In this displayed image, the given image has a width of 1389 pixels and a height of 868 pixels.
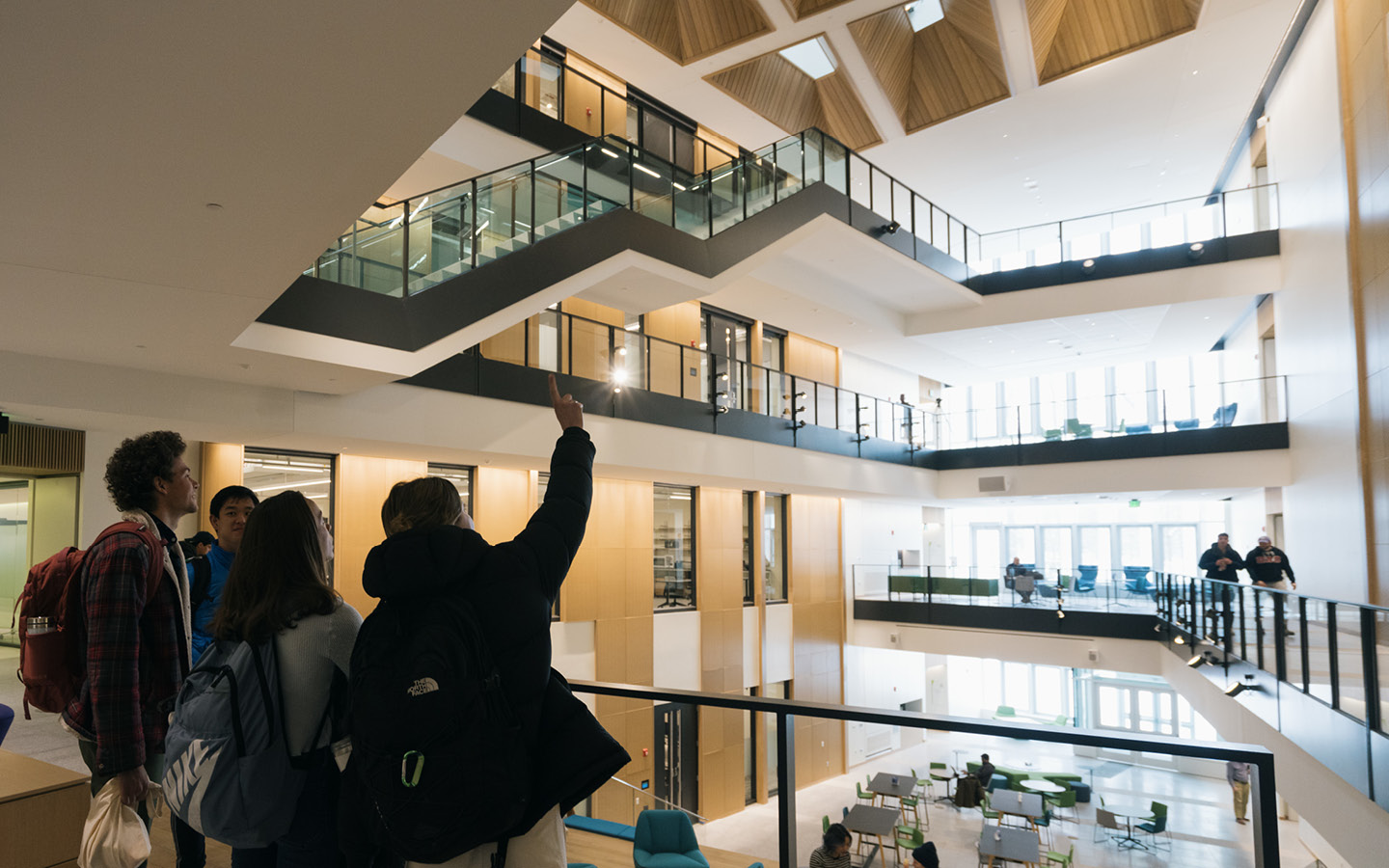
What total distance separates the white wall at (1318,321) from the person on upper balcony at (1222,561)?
90 cm

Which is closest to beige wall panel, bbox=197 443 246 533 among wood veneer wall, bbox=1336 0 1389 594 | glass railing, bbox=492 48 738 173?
glass railing, bbox=492 48 738 173

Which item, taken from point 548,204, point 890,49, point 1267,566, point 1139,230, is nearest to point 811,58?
point 890,49

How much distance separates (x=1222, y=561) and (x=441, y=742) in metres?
13.0

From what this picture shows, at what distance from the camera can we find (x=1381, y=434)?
9.11 metres

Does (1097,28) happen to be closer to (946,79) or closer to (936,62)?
(946,79)

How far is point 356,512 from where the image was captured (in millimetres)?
10727

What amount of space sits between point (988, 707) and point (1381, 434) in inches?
692

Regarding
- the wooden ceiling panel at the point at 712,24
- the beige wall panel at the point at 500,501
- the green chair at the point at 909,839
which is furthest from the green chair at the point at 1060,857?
the wooden ceiling panel at the point at 712,24

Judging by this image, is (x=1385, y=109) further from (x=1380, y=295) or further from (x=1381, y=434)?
(x=1381, y=434)

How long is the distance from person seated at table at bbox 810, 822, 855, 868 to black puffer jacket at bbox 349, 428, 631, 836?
117 centimetres

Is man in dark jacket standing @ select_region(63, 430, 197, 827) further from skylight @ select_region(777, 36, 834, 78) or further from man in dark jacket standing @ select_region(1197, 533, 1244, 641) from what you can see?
skylight @ select_region(777, 36, 834, 78)

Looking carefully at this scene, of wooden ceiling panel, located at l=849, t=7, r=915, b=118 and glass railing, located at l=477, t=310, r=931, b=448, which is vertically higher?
wooden ceiling panel, located at l=849, t=7, r=915, b=118

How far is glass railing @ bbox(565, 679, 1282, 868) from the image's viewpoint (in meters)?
2.15

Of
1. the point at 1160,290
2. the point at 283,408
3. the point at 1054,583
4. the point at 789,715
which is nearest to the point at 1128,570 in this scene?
the point at 1054,583
